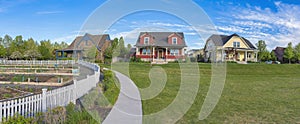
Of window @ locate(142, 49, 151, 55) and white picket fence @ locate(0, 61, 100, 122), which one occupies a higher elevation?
window @ locate(142, 49, 151, 55)

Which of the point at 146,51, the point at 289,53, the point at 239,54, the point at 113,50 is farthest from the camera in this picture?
the point at 289,53

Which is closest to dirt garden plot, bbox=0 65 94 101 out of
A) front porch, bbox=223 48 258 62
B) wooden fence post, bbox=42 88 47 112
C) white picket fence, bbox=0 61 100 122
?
white picket fence, bbox=0 61 100 122

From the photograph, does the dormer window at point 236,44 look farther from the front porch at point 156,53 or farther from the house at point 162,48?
the front porch at point 156,53

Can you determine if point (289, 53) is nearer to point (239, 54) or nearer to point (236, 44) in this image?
point (239, 54)

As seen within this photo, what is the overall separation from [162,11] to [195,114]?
305 centimetres

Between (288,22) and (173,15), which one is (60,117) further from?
(288,22)

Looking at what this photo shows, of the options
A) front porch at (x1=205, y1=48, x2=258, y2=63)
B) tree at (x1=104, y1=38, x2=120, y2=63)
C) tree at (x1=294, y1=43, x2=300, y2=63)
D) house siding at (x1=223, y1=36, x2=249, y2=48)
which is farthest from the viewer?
tree at (x1=294, y1=43, x2=300, y2=63)

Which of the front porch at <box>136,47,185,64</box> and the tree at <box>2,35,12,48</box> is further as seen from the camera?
the tree at <box>2,35,12,48</box>

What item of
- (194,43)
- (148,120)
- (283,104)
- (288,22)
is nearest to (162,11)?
(194,43)

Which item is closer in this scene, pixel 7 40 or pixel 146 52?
pixel 146 52

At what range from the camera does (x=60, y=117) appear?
5172mm

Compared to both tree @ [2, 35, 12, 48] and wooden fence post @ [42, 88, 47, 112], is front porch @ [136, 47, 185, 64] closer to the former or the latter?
wooden fence post @ [42, 88, 47, 112]

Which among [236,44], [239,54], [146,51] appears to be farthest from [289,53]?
[146,51]

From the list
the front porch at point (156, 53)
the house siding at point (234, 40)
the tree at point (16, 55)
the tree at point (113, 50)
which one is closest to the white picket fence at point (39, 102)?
the tree at point (113, 50)
